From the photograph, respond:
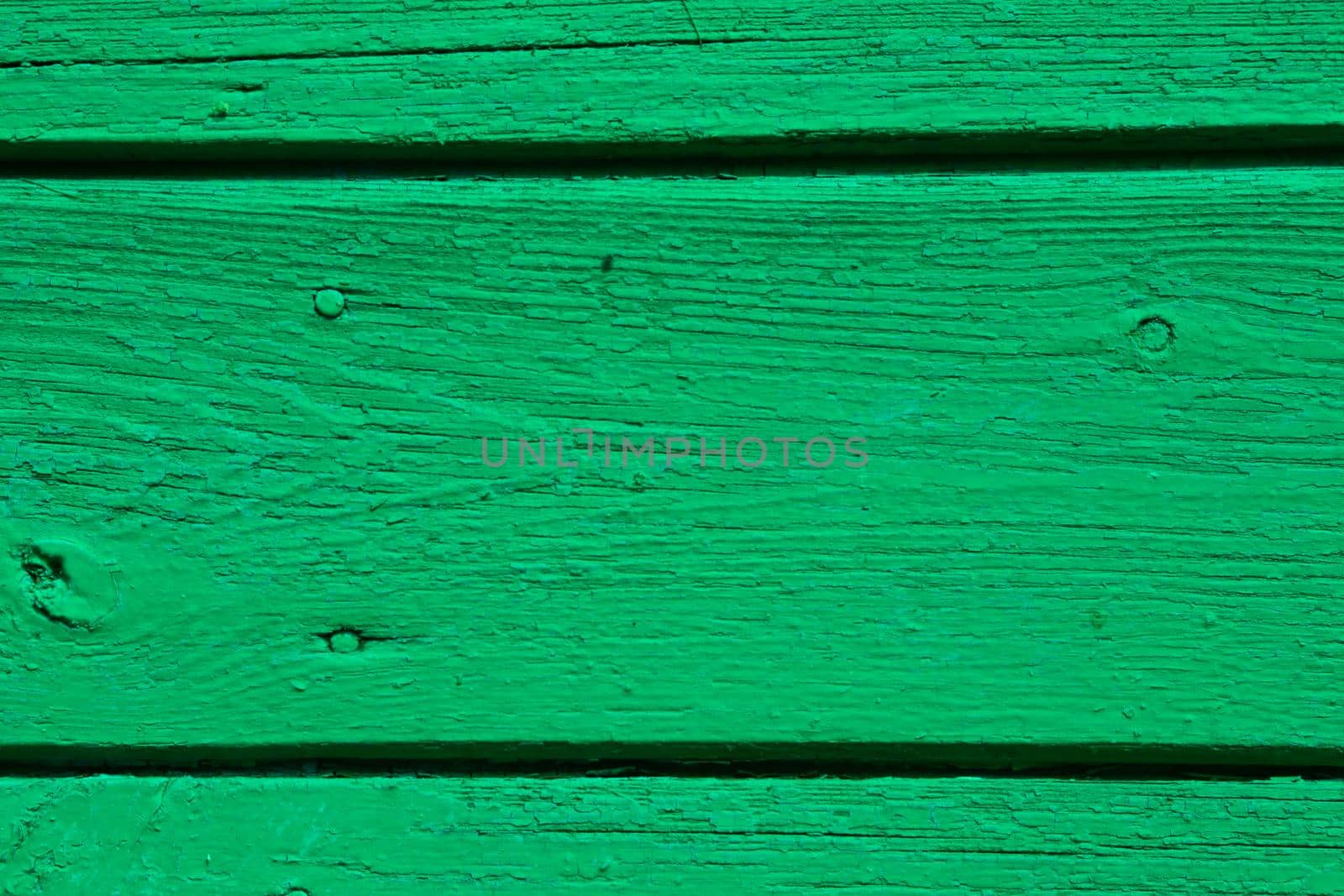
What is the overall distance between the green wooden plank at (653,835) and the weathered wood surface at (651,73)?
0.30m

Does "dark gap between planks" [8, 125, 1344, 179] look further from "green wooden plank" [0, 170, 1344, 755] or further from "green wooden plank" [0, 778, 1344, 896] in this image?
"green wooden plank" [0, 778, 1344, 896]

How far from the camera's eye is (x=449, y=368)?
43 cm

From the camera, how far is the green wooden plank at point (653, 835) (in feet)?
1.36

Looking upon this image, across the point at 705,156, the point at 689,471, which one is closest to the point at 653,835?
the point at 689,471

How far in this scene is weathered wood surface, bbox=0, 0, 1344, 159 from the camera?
42cm

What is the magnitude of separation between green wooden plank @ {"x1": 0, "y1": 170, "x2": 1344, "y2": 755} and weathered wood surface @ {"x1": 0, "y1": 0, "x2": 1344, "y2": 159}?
0.09ft

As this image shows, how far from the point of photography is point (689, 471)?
16.6 inches

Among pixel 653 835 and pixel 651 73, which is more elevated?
pixel 651 73

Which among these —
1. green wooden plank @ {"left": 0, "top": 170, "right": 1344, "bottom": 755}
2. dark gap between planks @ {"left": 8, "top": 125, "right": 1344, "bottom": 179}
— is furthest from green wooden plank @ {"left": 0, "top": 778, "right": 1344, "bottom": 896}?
dark gap between planks @ {"left": 8, "top": 125, "right": 1344, "bottom": 179}

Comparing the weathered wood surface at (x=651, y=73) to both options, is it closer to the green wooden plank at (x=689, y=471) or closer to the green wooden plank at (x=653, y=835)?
the green wooden plank at (x=689, y=471)

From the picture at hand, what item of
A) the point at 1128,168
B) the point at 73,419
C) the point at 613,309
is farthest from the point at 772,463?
the point at 73,419

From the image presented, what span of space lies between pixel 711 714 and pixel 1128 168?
1.03 ft

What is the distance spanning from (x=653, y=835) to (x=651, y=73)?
0.35m

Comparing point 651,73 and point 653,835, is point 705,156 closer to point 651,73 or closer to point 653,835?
point 651,73
